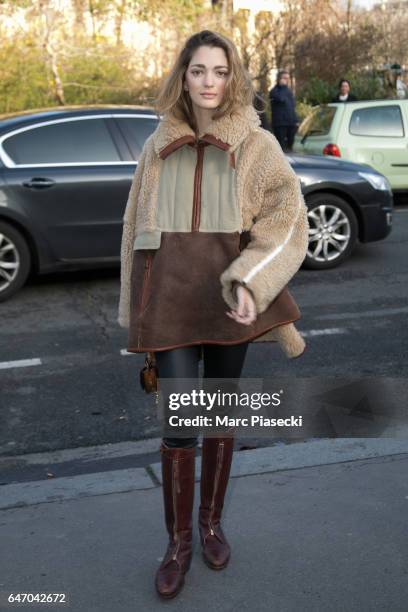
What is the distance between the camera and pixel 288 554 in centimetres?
336

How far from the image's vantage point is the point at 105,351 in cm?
630

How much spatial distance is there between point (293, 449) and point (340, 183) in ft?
16.1

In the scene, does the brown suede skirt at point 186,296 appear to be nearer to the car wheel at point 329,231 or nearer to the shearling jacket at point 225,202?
the shearling jacket at point 225,202

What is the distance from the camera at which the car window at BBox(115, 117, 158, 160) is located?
8.23 m

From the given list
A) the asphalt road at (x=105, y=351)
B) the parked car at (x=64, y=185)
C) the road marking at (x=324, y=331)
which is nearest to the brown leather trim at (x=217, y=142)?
the asphalt road at (x=105, y=351)

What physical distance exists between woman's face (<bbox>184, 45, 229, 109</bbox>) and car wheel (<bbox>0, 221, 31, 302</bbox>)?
4833 millimetres

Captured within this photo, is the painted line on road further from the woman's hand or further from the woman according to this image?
the woman's hand

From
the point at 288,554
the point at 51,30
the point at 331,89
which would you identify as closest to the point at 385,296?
the point at 288,554

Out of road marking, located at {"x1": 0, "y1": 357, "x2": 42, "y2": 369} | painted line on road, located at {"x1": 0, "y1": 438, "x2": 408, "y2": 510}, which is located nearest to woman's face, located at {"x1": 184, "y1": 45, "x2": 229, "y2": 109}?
painted line on road, located at {"x1": 0, "y1": 438, "x2": 408, "y2": 510}

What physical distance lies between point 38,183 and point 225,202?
4.99m

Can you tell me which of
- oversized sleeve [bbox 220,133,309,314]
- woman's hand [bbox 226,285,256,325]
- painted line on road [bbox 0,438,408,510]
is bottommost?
painted line on road [bbox 0,438,408,510]

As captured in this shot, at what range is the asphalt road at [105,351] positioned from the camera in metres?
5.08

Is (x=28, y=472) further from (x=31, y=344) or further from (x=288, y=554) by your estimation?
(x=31, y=344)

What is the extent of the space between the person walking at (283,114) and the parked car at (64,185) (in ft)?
25.0
